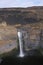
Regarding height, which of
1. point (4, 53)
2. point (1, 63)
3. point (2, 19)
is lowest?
point (1, 63)

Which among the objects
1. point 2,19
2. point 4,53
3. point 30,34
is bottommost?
point 4,53

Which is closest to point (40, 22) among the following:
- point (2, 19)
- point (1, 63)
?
point (2, 19)

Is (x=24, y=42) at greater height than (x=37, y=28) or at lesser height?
lesser

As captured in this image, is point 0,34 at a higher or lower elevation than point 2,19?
lower

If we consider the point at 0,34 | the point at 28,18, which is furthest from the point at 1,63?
the point at 28,18

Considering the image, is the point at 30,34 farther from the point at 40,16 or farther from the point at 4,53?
the point at 4,53

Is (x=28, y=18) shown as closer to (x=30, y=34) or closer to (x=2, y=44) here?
(x=30, y=34)
